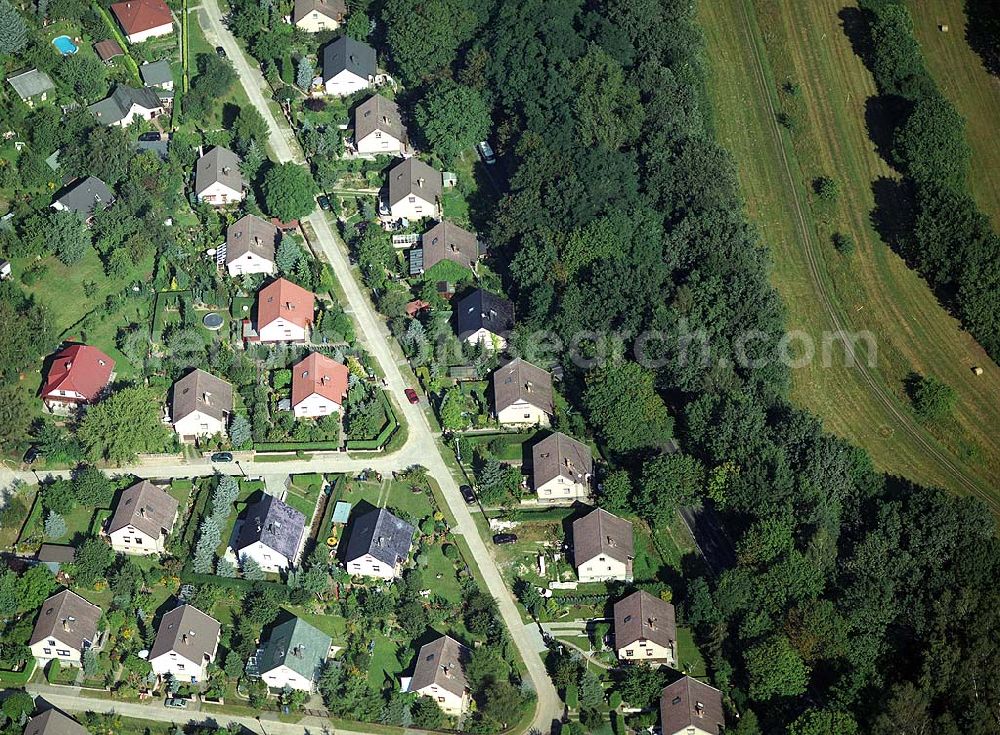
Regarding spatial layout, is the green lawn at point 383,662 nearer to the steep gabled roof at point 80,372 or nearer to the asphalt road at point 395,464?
the asphalt road at point 395,464

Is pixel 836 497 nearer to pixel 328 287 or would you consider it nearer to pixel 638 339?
pixel 638 339

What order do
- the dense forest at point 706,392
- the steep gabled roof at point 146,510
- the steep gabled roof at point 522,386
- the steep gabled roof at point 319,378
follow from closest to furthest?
the dense forest at point 706,392
the steep gabled roof at point 146,510
the steep gabled roof at point 319,378
the steep gabled roof at point 522,386

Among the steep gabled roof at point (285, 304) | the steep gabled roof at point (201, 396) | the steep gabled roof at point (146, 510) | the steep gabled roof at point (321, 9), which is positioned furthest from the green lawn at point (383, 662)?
the steep gabled roof at point (321, 9)

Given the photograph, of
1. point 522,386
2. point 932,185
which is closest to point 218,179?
point 522,386

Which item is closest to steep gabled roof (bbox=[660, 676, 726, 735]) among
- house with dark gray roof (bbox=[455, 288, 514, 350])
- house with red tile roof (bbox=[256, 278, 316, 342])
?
house with dark gray roof (bbox=[455, 288, 514, 350])

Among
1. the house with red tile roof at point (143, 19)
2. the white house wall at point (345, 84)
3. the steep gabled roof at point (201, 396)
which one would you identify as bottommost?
the steep gabled roof at point (201, 396)

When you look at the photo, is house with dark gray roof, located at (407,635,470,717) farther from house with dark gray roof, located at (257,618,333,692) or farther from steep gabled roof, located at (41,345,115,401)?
steep gabled roof, located at (41,345,115,401)

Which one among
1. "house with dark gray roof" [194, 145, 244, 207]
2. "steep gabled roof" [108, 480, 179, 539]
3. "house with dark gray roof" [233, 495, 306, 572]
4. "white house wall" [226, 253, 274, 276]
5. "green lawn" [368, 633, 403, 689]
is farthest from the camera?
"house with dark gray roof" [194, 145, 244, 207]
